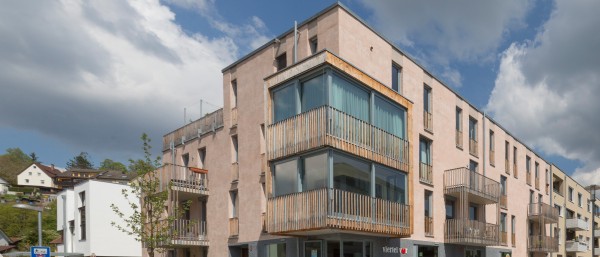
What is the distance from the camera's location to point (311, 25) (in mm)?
20344

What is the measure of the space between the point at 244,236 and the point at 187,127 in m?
8.91

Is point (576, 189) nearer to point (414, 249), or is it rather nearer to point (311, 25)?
point (414, 249)

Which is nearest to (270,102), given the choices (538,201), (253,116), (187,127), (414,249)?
(253,116)

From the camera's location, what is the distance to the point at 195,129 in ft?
92.4

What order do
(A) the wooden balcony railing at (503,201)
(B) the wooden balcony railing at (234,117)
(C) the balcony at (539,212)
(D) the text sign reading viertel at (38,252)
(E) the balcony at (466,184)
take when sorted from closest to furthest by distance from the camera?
(D) the text sign reading viertel at (38,252)
(B) the wooden balcony railing at (234,117)
(E) the balcony at (466,184)
(A) the wooden balcony railing at (503,201)
(C) the balcony at (539,212)

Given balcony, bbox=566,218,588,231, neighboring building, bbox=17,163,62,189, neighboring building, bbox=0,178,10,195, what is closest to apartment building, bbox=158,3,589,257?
balcony, bbox=566,218,588,231

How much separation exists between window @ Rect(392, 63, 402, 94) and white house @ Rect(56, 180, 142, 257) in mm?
20402

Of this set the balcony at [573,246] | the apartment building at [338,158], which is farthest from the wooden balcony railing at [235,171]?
the balcony at [573,246]

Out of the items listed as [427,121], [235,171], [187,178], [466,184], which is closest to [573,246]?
[466,184]

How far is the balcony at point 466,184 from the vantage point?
24688mm

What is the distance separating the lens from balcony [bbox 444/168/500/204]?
24.7m

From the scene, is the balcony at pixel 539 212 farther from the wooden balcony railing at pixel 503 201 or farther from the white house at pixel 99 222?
the white house at pixel 99 222

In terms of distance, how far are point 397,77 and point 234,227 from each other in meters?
9.87

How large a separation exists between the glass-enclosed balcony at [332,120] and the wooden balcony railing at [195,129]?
7542mm
